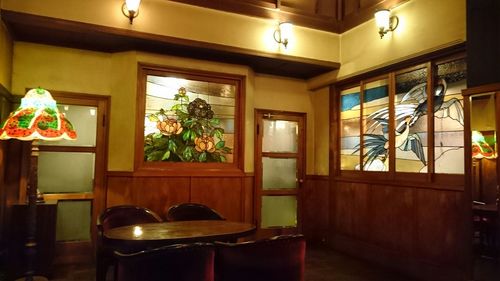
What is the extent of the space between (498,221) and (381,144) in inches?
70.9

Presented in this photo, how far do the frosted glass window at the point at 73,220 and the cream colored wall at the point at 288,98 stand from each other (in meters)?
2.74

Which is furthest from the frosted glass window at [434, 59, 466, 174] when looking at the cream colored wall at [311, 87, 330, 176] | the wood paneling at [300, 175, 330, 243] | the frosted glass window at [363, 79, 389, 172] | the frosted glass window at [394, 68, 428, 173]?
the wood paneling at [300, 175, 330, 243]

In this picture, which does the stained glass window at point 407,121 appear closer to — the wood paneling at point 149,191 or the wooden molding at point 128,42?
the wooden molding at point 128,42

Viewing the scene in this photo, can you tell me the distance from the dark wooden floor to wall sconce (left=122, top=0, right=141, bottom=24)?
2826mm

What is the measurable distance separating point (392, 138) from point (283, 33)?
6.29 ft

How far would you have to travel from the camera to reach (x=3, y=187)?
12.5 feet

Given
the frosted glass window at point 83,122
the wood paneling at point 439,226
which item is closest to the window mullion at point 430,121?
the wood paneling at point 439,226

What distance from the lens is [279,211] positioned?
570 centimetres

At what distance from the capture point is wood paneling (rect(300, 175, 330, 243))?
5617 mm

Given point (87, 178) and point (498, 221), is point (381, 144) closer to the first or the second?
point (498, 221)

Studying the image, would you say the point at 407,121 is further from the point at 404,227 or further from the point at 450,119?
the point at 404,227

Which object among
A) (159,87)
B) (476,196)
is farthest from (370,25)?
(159,87)

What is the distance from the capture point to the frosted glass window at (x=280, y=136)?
566 centimetres

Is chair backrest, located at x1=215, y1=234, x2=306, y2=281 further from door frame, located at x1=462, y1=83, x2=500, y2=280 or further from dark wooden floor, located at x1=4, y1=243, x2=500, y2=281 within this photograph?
door frame, located at x1=462, y1=83, x2=500, y2=280
